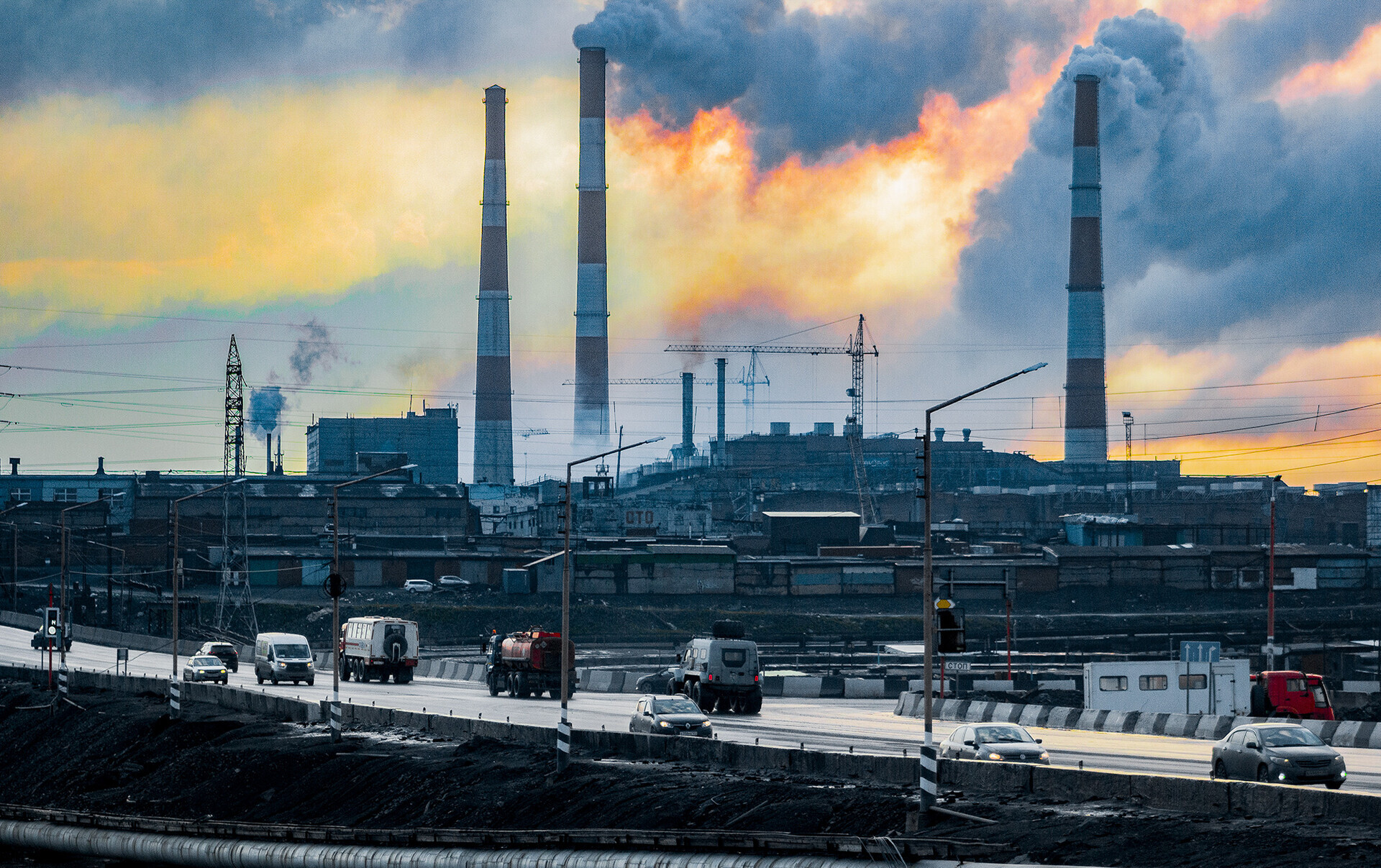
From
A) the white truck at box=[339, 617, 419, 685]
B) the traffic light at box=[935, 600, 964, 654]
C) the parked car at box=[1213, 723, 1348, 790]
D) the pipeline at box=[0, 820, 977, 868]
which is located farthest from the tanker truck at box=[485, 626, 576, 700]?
the parked car at box=[1213, 723, 1348, 790]

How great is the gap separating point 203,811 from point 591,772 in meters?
15.3

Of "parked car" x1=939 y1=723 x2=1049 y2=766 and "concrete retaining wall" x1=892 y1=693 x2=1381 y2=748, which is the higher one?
"parked car" x1=939 y1=723 x2=1049 y2=766

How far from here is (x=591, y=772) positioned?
38562mm

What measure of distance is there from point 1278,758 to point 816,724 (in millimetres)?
23696

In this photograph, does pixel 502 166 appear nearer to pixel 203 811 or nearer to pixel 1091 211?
pixel 1091 211

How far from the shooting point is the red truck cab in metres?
50.8

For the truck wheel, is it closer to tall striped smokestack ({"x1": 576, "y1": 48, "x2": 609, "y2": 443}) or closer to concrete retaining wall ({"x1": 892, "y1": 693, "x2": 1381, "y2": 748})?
concrete retaining wall ({"x1": 892, "y1": 693, "x2": 1381, "y2": 748})

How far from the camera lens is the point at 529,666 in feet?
208

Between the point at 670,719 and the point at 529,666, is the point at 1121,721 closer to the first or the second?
the point at 670,719

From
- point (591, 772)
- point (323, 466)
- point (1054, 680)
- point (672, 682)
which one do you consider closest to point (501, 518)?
point (323, 466)

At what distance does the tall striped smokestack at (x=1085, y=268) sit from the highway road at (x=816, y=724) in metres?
87.8

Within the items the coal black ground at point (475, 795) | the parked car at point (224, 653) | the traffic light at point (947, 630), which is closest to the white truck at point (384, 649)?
the parked car at point (224, 653)

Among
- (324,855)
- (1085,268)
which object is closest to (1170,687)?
(324,855)

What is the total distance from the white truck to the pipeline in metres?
24.6
